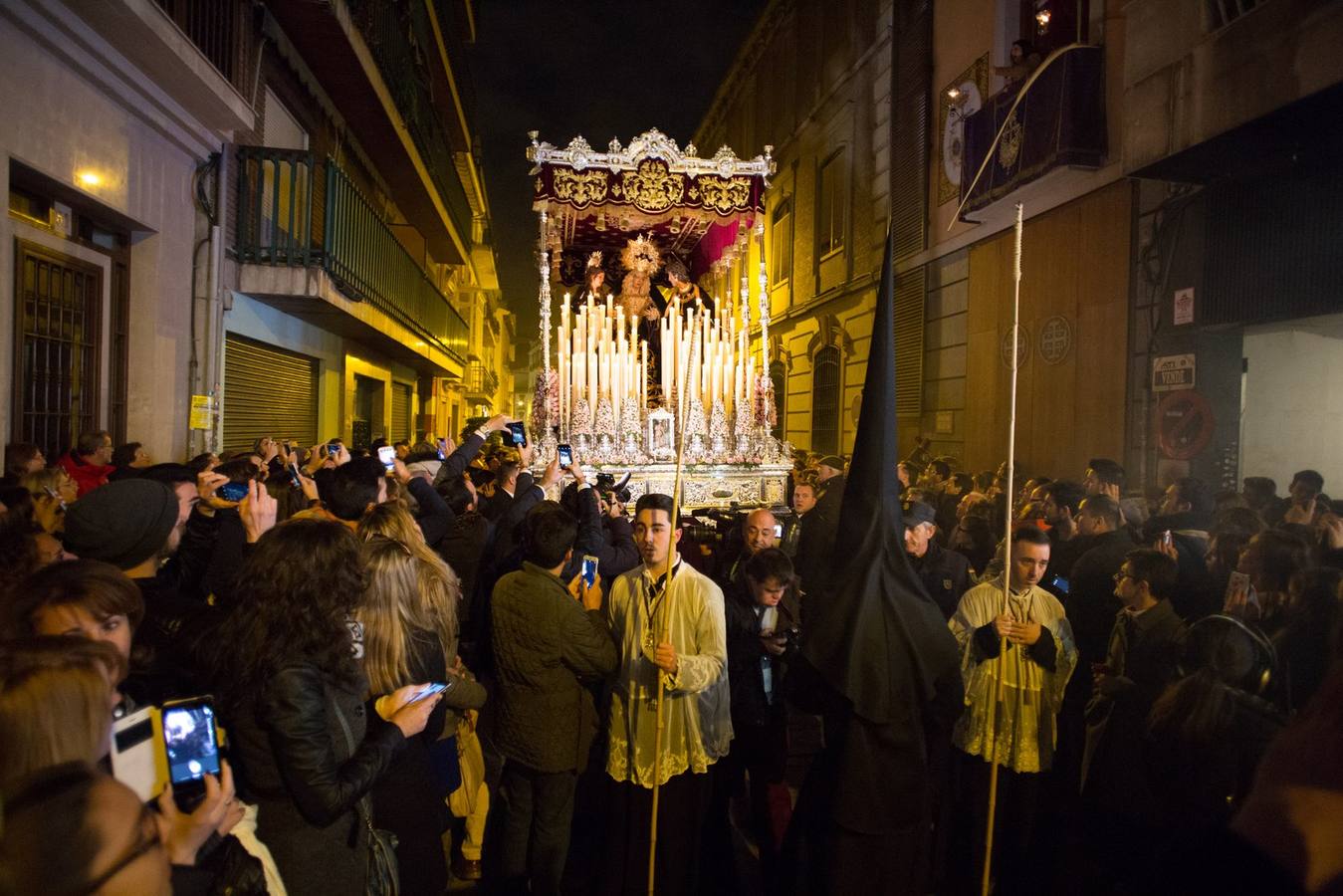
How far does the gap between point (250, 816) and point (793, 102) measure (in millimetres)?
22195

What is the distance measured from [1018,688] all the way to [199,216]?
8697 mm

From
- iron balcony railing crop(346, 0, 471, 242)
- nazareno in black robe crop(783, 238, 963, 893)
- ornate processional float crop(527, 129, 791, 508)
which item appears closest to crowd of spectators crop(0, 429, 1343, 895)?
nazareno in black robe crop(783, 238, 963, 893)

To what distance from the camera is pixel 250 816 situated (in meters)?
2.04

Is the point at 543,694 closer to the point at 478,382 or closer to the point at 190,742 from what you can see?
the point at 190,742

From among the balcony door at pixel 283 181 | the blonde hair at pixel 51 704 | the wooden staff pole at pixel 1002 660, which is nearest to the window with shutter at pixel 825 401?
the balcony door at pixel 283 181

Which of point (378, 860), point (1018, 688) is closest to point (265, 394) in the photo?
point (378, 860)

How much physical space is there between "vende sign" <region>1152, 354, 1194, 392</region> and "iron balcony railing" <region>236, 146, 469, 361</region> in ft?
A: 32.2

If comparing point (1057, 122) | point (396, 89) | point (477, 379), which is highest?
point (396, 89)

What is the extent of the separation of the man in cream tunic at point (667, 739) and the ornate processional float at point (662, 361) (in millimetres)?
5604

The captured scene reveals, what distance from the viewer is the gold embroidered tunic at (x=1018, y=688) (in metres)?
3.34

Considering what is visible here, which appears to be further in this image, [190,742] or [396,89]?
[396,89]

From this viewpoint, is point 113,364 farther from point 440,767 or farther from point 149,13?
point 440,767

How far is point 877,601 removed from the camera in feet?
8.65

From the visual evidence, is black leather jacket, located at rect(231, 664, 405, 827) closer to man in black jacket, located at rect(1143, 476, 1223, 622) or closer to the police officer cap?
the police officer cap
